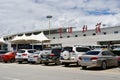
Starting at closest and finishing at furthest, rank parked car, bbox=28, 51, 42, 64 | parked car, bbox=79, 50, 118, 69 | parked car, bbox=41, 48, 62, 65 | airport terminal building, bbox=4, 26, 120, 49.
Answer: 1. parked car, bbox=79, 50, 118, 69
2. parked car, bbox=41, 48, 62, 65
3. parked car, bbox=28, 51, 42, 64
4. airport terminal building, bbox=4, 26, 120, 49

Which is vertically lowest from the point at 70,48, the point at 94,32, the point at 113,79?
the point at 113,79

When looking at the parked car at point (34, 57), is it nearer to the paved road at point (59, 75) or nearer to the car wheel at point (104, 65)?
the paved road at point (59, 75)

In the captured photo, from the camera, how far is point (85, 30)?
229 feet

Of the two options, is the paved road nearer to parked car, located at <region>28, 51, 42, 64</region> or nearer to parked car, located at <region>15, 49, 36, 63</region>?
parked car, located at <region>28, 51, 42, 64</region>

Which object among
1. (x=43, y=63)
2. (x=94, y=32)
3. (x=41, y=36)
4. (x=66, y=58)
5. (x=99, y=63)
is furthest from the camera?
(x=94, y=32)

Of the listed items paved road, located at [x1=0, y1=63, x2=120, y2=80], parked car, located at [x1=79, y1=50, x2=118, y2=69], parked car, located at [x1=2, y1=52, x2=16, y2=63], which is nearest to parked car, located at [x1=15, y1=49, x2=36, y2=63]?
parked car, located at [x1=2, y1=52, x2=16, y2=63]

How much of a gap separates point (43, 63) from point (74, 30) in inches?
1766

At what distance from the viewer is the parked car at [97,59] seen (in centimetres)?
2183

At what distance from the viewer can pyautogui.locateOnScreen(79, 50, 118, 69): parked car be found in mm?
21825

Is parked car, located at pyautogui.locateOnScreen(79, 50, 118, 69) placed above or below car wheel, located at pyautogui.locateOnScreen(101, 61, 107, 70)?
above

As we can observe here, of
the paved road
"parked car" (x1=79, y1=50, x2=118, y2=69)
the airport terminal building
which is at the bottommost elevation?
the paved road

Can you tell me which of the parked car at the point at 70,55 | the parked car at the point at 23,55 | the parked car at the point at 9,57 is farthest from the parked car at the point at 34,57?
the parked car at the point at 9,57

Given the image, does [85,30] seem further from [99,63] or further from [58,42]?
[99,63]

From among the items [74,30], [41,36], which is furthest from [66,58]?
[74,30]
